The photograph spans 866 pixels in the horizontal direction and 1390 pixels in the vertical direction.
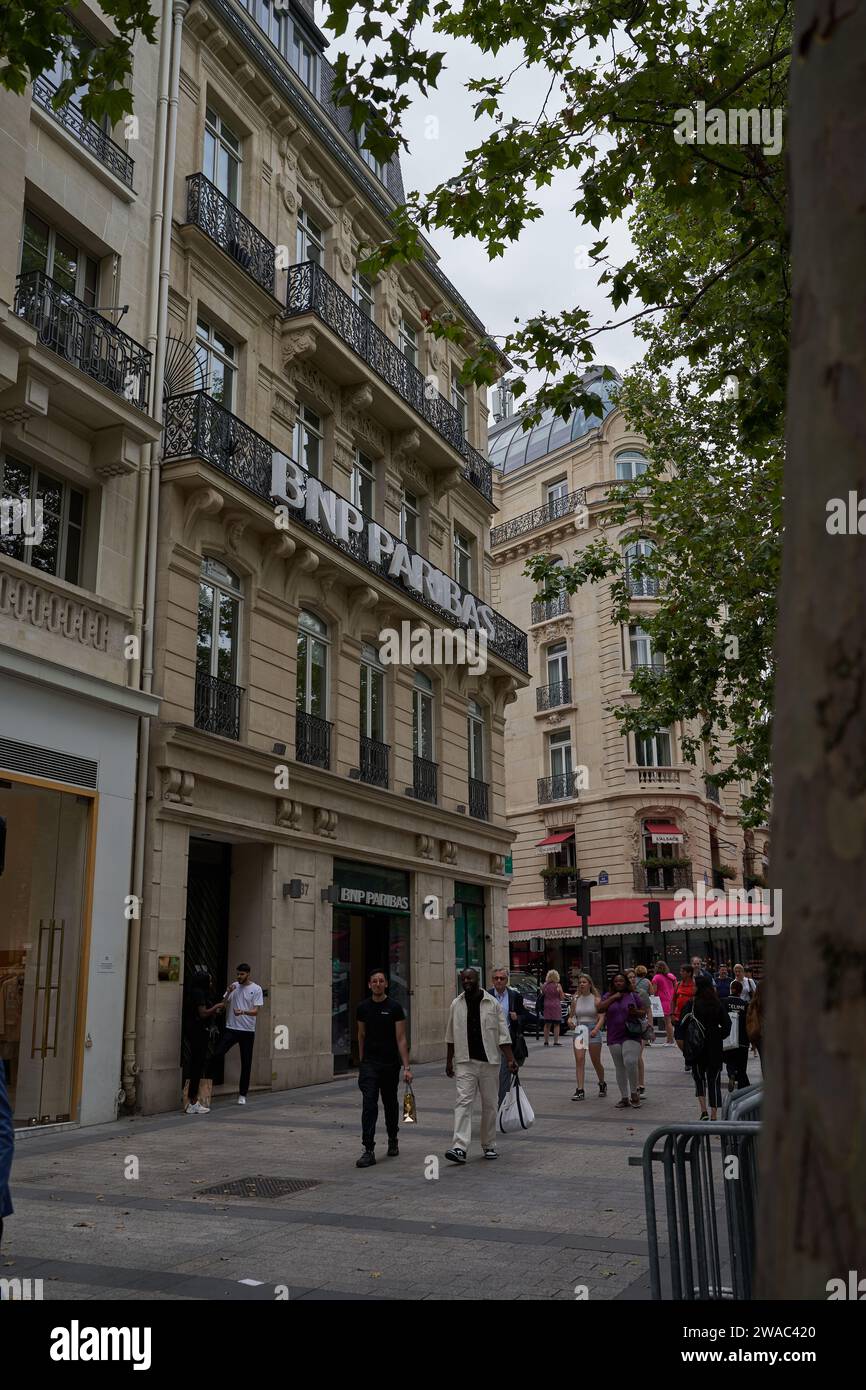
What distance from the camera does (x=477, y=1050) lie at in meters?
10.8

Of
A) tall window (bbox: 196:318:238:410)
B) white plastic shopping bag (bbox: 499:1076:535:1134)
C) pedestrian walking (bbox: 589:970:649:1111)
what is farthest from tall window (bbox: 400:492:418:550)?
white plastic shopping bag (bbox: 499:1076:535:1134)

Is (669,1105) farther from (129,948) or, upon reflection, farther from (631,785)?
(631,785)

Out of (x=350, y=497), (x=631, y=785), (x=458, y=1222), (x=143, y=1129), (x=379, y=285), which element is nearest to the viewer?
(x=458, y=1222)

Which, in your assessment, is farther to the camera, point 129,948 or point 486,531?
point 486,531

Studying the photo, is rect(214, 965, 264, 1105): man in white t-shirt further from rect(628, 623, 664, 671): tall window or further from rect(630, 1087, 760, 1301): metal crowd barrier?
rect(628, 623, 664, 671): tall window

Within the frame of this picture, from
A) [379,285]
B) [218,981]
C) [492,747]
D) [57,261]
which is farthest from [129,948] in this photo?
[379,285]

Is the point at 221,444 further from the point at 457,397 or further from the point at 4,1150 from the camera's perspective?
the point at 4,1150

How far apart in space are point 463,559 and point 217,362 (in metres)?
9.88

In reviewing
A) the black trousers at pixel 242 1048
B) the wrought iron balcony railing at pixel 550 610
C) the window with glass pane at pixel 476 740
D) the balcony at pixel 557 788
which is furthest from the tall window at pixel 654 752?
the black trousers at pixel 242 1048

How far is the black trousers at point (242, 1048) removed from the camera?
14641 millimetres

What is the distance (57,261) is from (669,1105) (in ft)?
43.2

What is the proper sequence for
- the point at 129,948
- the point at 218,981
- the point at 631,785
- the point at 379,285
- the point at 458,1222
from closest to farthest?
the point at 458,1222, the point at 129,948, the point at 218,981, the point at 379,285, the point at 631,785

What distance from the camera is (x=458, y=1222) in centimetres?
779

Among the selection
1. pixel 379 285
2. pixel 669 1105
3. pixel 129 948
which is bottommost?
pixel 669 1105
